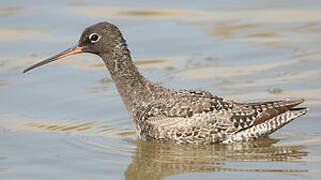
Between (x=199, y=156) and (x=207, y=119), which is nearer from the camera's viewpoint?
(x=199, y=156)

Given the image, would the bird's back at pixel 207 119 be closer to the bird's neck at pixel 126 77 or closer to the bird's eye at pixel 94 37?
the bird's neck at pixel 126 77

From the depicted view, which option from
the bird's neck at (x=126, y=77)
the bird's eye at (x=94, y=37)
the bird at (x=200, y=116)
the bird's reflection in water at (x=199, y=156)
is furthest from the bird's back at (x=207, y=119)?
the bird's eye at (x=94, y=37)

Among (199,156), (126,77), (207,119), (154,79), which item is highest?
(154,79)

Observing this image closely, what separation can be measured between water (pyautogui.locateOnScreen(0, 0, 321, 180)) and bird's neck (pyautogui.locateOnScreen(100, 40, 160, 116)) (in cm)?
66

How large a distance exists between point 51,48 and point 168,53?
2.40 meters

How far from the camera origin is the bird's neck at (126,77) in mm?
13719

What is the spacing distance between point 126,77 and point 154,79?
2506mm

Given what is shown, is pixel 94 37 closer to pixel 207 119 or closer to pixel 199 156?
pixel 207 119

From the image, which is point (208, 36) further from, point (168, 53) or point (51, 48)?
point (51, 48)

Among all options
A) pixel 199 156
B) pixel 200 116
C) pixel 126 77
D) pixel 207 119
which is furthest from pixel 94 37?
pixel 199 156

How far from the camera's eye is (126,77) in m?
13.9

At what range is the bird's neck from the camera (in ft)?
45.0

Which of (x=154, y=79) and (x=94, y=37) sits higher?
(x=94, y=37)

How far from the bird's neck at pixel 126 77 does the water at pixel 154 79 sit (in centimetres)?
66
